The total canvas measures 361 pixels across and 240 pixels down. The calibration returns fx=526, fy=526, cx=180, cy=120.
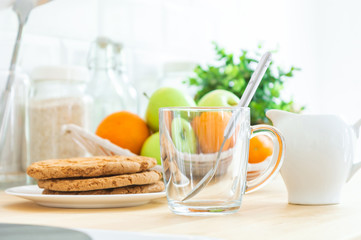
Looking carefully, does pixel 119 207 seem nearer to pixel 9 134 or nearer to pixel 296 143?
pixel 296 143

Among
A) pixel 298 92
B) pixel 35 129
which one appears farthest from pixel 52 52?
pixel 298 92

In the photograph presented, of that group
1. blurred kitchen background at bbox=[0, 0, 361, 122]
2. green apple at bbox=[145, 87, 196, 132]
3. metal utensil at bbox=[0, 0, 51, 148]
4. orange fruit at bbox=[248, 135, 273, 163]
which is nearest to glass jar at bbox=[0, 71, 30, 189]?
metal utensil at bbox=[0, 0, 51, 148]

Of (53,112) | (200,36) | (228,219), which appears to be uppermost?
(200,36)

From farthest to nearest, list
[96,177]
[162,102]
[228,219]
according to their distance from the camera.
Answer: [162,102] → [96,177] → [228,219]

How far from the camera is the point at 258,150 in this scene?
96 centimetres

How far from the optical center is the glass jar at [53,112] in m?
1.00

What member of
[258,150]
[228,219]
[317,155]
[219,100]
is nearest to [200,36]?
[219,100]

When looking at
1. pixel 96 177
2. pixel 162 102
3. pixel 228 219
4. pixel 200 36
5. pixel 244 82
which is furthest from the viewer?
pixel 200 36

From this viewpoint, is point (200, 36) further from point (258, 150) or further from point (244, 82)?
point (258, 150)

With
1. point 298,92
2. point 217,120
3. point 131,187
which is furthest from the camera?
point 298,92

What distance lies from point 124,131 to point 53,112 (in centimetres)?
14

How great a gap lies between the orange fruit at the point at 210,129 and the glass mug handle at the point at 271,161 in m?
0.06

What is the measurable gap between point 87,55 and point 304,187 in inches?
29.3

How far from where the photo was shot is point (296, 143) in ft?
2.26
